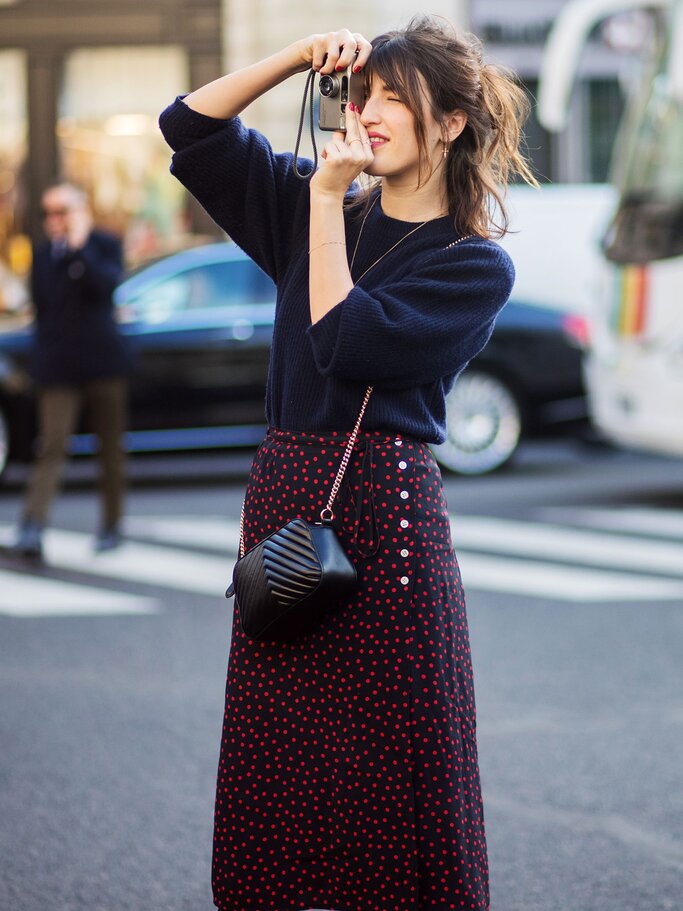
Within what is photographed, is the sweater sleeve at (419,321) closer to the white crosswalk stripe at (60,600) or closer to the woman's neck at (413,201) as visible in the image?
the woman's neck at (413,201)

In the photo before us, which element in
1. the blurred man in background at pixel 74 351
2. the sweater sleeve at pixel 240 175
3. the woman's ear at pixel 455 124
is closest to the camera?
the woman's ear at pixel 455 124

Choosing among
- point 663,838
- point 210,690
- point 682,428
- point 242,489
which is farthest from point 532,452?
point 663,838

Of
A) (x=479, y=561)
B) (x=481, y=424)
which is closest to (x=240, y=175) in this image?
(x=479, y=561)

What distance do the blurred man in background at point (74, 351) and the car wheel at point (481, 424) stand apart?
347cm

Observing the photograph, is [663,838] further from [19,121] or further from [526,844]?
[19,121]

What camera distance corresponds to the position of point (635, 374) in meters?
9.20

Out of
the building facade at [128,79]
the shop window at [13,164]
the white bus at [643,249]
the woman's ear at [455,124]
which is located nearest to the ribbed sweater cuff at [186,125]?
the woman's ear at [455,124]

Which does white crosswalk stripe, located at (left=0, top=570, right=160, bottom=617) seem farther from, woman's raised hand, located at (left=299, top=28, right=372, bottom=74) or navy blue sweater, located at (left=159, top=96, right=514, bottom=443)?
woman's raised hand, located at (left=299, top=28, right=372, bottom=74)

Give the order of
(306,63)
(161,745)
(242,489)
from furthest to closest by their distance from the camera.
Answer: (242,489)
(161,745)
(306,63)

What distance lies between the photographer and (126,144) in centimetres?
1639

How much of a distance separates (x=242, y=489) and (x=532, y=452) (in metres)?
2.90

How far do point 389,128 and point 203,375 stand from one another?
28.0 feet

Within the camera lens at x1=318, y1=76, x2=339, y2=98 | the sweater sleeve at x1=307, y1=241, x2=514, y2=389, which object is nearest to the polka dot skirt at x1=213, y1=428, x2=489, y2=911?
the sweater sleeve at x1=307, y1=241, x2=514, y2=389

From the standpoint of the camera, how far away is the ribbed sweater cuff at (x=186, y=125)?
2.83 meters
